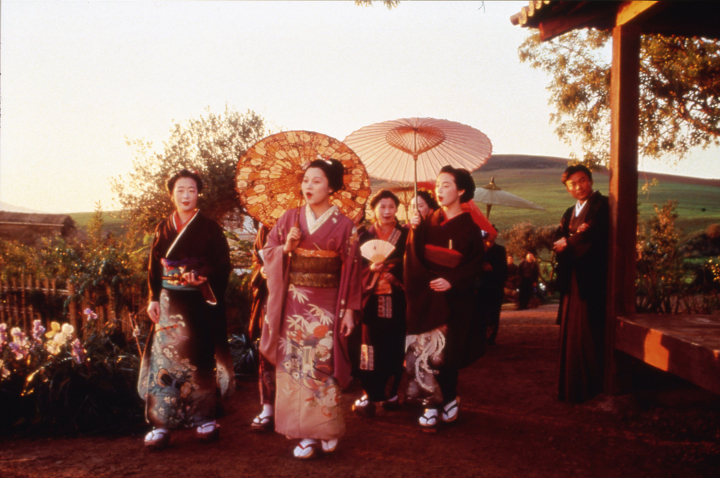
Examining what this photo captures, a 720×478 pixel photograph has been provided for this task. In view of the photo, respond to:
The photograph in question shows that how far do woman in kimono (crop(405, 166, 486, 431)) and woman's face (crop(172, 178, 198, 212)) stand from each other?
1728mm

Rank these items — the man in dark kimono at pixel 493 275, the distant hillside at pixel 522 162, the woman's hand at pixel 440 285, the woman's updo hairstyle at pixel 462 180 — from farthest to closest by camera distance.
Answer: the distant hillside at pixel 522 162 < the man in dark kimono at pixel 493 275 < the woman's updo hairstyle at pixel 462 180 < the woman's hand at pixel 440 285

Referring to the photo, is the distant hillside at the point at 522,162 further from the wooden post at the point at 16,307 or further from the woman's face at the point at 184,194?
the woman's face at the point at 184,194

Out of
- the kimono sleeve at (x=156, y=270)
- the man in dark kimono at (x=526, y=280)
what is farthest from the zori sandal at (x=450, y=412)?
the man in dark kimono at (x=526, y=280)

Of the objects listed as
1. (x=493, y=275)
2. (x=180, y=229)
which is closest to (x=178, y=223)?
(x=180, y=229)

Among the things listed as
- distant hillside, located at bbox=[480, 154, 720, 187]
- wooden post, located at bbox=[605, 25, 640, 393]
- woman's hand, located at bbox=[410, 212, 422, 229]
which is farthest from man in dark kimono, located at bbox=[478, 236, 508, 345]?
distant hillside, located at bbox=[480, 154, 720, 187]

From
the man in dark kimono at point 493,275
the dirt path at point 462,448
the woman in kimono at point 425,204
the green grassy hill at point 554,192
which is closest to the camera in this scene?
the dirt path at point 462,448

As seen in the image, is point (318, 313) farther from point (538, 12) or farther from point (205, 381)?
point (538, 12)

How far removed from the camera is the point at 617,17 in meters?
4.41

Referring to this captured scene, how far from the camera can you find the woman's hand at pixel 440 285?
12.9 feet

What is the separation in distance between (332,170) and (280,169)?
0.48m

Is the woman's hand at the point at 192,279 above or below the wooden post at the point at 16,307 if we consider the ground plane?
above

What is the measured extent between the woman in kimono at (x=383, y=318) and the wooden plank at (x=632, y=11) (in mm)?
2451

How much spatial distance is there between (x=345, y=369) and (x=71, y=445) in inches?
82.8

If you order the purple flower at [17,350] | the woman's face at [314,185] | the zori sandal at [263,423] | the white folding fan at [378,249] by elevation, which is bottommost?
the zori sandal at [263,423]
